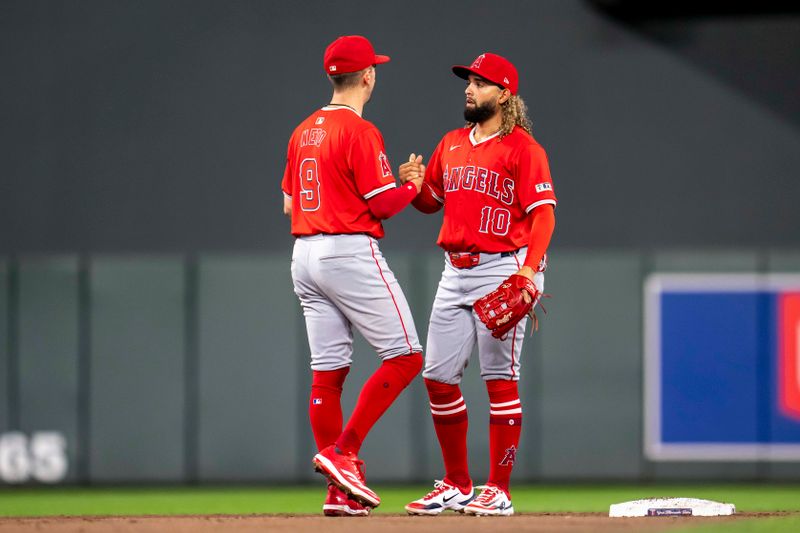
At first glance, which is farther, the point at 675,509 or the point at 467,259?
the point at 467,259

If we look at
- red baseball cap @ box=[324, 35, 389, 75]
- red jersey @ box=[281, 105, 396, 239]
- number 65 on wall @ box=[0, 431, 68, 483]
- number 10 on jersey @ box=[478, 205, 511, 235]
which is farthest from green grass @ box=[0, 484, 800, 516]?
red baseball cap @ box=[324, 35, 389, 75]

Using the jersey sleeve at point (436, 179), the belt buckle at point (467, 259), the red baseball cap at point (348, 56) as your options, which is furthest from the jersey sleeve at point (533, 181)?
the red baseball cap at point (348, 56)

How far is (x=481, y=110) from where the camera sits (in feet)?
17.4

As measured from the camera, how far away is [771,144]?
1004 centimetres

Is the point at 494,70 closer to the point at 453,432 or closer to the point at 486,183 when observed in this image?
the point at 486,183

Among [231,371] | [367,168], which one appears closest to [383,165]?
[367,168]

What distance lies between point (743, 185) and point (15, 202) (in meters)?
5.89

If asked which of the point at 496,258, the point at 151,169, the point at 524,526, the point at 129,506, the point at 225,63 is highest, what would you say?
the point at 225,63

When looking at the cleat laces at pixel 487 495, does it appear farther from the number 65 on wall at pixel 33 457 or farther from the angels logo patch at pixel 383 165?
the number 65 on wall at pixel 33 457

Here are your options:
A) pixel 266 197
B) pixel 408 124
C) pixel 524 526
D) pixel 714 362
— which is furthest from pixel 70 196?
pixel 524 526

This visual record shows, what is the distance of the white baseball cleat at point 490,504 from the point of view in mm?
5102

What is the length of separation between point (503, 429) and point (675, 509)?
2.52 ft

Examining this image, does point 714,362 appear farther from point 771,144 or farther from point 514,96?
point 514,96

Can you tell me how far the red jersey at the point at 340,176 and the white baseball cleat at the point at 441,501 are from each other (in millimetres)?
1133
